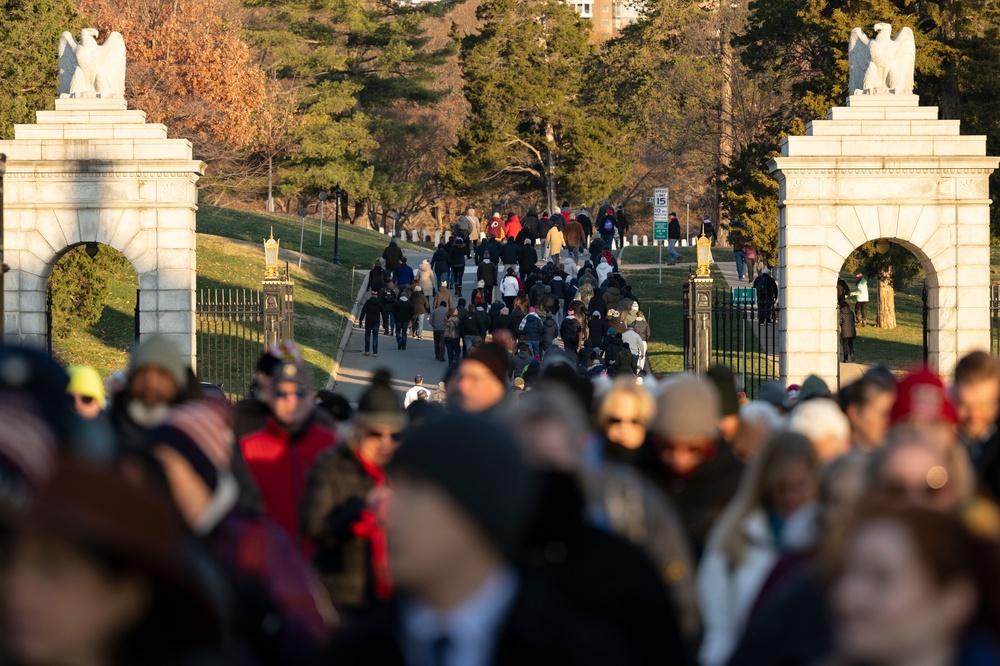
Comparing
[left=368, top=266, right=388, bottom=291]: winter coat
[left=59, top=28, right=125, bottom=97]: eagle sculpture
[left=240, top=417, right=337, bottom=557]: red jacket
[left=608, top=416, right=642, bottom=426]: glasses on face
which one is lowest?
[left=240, top=417, right=337, bottom=557]: red jacket

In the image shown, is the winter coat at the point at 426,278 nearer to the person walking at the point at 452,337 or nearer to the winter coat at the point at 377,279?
the winter coat at the point at 377,279

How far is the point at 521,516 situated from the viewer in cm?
346

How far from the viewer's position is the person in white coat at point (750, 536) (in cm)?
547

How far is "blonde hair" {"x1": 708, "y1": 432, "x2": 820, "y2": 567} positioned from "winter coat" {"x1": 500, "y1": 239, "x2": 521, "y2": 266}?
34.6 metres

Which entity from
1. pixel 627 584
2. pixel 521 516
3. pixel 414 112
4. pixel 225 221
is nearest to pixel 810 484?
pixel 627 584

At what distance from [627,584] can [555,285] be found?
31257mm

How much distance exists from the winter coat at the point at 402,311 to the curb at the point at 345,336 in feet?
5.28

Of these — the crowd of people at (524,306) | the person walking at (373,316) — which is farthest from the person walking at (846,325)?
the person walking at (373,316)

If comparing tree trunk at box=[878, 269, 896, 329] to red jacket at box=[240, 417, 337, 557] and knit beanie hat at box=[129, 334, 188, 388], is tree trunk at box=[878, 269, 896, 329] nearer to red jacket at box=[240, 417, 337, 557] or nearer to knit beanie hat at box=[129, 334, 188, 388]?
red jacket at box=[240, 417, 337, 557]

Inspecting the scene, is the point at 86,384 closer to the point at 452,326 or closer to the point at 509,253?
the point at 452,326

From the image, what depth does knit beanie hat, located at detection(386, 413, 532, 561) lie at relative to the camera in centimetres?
327

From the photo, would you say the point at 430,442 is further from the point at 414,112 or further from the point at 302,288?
the point at 414,112

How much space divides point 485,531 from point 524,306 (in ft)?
97.5

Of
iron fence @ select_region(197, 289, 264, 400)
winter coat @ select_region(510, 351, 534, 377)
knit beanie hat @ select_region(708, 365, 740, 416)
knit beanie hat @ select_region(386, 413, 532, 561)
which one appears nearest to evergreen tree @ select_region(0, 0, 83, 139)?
iron fence @ select_region(197, 289, 264, 400)
